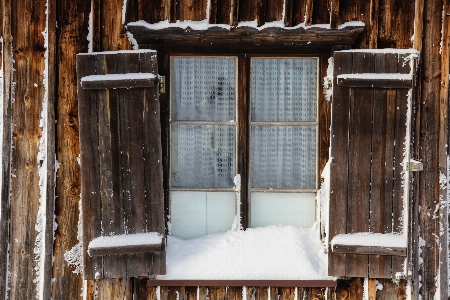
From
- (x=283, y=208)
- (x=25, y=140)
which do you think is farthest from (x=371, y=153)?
(x=25, y=140)

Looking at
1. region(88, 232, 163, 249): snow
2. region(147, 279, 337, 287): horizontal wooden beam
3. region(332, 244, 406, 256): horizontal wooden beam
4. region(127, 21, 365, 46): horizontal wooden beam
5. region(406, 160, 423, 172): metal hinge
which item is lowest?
region(147, 279, 337, 287): horizontal wooden beam

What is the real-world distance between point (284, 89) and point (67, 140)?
1522mm

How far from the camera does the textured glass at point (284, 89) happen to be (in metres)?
3.06

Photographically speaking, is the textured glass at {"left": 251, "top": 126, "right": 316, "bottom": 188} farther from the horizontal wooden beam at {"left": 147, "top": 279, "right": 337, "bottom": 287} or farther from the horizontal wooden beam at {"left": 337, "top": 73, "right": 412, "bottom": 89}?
the horizontal wooden beam at {"left": 147, "top": 279, "right": 337, "bottom": 287}

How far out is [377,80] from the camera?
2.72 meters

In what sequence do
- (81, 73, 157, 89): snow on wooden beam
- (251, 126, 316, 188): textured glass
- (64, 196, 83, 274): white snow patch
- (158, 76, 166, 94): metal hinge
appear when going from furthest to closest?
(251, 126, 316, 188): textured glass → (64, 196, 83, 274): white snow patch → (158, 76, 166, 94): metal hinge → (81, 73, 157, 89): snow on wooden beam

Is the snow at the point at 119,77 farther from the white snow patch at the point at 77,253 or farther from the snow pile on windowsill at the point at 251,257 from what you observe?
the snow pile on windowsill at the point at 251,257

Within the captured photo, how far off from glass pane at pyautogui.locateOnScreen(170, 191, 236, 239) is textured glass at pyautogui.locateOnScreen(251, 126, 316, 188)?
9.6 inches

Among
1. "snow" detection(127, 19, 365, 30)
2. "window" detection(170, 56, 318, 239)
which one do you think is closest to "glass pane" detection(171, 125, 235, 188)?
"window" detection(170, 56, 318, 239)

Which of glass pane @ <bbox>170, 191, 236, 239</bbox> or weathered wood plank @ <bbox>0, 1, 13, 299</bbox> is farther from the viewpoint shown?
glass pane @ <bbox>170, 191, 236, 239</bbox>

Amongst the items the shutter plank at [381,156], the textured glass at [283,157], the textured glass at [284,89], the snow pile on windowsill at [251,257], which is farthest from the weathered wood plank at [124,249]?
the shutter plank at [381,156]

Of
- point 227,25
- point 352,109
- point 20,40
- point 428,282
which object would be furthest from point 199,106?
point 428,282

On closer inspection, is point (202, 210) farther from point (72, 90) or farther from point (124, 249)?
point (72, 90)

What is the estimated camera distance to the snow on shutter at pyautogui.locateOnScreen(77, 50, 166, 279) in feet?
9.00
